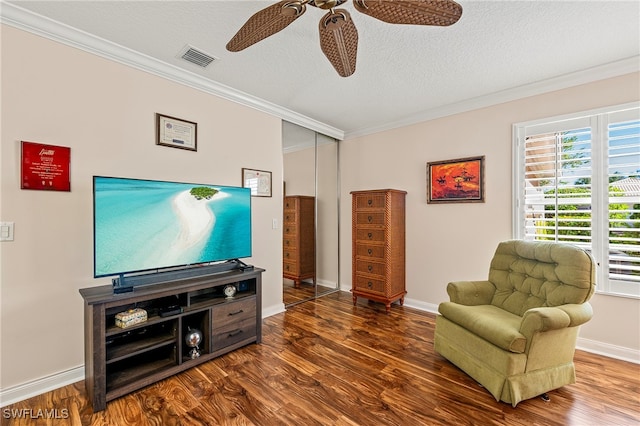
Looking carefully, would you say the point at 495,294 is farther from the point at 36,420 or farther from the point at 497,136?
the point at 36,420

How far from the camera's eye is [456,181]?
3.36 metres

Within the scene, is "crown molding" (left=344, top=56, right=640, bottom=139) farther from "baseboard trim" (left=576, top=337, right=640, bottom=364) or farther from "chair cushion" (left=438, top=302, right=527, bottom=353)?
"baseboard trim" (left=576, top=337, right=640, bottom=364)

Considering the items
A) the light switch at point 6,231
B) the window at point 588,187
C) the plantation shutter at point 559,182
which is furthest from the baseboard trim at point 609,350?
the light switch at point 6,231

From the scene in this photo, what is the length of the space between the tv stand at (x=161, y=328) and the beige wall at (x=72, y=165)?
0.76ft

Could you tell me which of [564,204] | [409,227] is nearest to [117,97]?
[409,227]

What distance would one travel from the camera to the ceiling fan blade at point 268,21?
1350 mm

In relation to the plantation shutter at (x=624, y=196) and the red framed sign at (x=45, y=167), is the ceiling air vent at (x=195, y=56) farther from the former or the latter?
the plantation shutter at (x=624, y=196)

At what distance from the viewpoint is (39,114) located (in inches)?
76.2

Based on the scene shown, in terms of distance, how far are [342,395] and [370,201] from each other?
2.27m

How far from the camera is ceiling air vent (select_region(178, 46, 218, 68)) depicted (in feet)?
7.35

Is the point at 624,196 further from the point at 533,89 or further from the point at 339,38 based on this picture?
the point at 339,38

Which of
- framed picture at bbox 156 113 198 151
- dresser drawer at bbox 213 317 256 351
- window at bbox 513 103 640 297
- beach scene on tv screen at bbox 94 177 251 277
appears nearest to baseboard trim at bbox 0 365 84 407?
beach scene on tv screen at bbox 94 177 251 277

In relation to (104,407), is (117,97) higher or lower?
higher

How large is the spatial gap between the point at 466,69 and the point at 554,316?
81.5 inches
